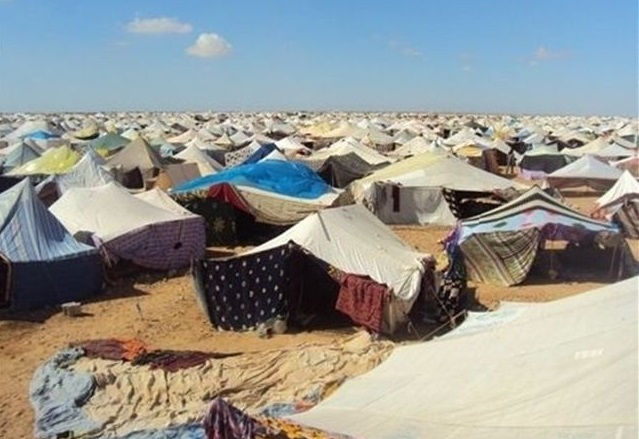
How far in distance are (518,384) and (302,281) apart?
9.18 metres

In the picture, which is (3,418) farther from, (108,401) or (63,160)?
(63,160)

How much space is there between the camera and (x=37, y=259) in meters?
17.5

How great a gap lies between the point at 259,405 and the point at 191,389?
1.26 m

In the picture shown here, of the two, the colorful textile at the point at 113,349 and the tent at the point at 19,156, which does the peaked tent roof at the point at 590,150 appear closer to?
the tent at the point at 19,156

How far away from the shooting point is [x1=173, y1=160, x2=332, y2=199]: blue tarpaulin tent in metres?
25.5

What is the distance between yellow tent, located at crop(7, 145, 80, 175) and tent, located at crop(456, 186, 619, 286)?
22.0 metres

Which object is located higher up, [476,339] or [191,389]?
[476,339]

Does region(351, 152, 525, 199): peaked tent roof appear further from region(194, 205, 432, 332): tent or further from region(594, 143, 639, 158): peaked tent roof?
region(594, 143, 639, 158): peaked tent roof

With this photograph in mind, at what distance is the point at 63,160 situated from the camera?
116 feet

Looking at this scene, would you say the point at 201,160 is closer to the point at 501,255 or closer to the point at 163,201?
the point at 163,201

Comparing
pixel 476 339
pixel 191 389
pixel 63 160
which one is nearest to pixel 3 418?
pixel 191 389

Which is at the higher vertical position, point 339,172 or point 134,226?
point 134,226

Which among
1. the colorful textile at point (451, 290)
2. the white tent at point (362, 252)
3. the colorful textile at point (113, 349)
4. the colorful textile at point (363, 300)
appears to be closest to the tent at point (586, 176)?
the colorful textile at point (451, 290)

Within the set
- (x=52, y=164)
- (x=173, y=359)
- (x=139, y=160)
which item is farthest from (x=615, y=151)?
(x=173, y=359)
